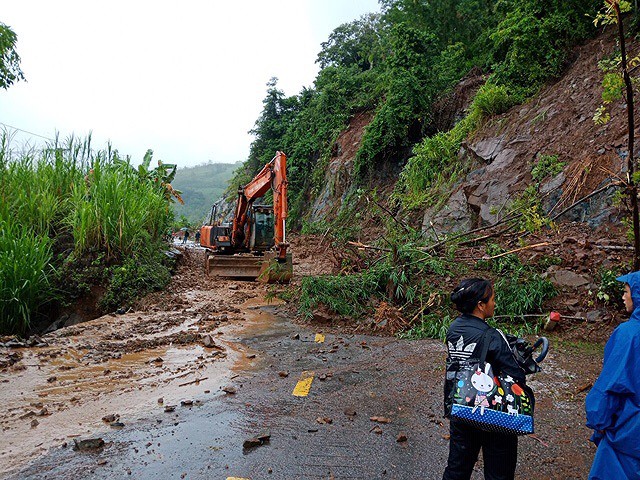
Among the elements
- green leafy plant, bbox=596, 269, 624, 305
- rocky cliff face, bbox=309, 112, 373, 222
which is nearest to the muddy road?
green leafy plant, bbox=596, 269, 624, 305

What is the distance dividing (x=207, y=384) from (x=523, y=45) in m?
11.4

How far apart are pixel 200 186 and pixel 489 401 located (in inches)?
4268

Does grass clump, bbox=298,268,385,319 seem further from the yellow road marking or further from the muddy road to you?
the yellow road marking

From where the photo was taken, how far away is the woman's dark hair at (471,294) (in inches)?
92.8

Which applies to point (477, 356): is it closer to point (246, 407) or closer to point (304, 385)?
point (246, 407)

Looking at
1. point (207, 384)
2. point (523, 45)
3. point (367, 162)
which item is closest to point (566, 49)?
point (523, 45)

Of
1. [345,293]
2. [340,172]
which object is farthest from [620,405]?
[340,172]

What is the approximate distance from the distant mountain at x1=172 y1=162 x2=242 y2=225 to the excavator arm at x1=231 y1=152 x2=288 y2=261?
41449mm

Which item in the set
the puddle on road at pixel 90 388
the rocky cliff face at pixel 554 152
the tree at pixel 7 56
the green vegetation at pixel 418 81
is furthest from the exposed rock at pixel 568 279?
the tree at pixel 7 56

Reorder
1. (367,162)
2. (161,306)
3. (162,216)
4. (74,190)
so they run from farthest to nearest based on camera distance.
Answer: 1. (367,162)
2. (162,216)
3. (74,190)
4. (161,306)

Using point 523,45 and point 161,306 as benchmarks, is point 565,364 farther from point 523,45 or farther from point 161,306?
point 523,45

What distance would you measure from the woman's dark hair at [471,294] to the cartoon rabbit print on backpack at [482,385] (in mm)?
340

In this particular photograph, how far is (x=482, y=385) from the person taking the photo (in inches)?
84.0

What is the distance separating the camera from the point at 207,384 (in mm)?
4371
